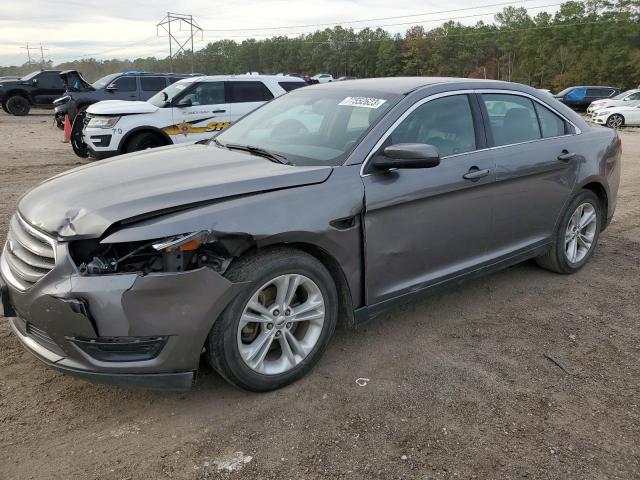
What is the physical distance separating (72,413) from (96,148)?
8.14 m

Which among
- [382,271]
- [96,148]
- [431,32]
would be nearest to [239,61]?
[431,32]

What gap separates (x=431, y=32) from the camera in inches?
3925

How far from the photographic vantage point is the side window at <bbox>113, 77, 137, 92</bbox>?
58.0 ft

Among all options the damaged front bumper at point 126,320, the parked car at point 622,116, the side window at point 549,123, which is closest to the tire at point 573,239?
the side window at point 549,123

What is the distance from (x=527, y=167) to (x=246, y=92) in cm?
803

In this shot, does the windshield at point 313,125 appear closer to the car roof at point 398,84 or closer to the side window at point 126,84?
the car roof at point 398,84

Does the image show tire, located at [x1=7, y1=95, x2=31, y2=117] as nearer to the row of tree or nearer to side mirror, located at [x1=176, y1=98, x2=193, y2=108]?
side mirror, located at [x1=176, y1=98, x2=193, y2=108]

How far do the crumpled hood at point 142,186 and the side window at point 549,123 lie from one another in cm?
228

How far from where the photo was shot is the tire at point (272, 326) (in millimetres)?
2857

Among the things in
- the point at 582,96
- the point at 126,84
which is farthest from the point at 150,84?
the point at 582,96

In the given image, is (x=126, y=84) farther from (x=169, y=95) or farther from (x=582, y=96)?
(x=582, y=96)

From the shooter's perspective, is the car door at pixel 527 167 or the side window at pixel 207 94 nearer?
the car door at pixel 527 167

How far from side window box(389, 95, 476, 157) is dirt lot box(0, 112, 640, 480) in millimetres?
1260

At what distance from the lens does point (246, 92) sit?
1134 centimetres
